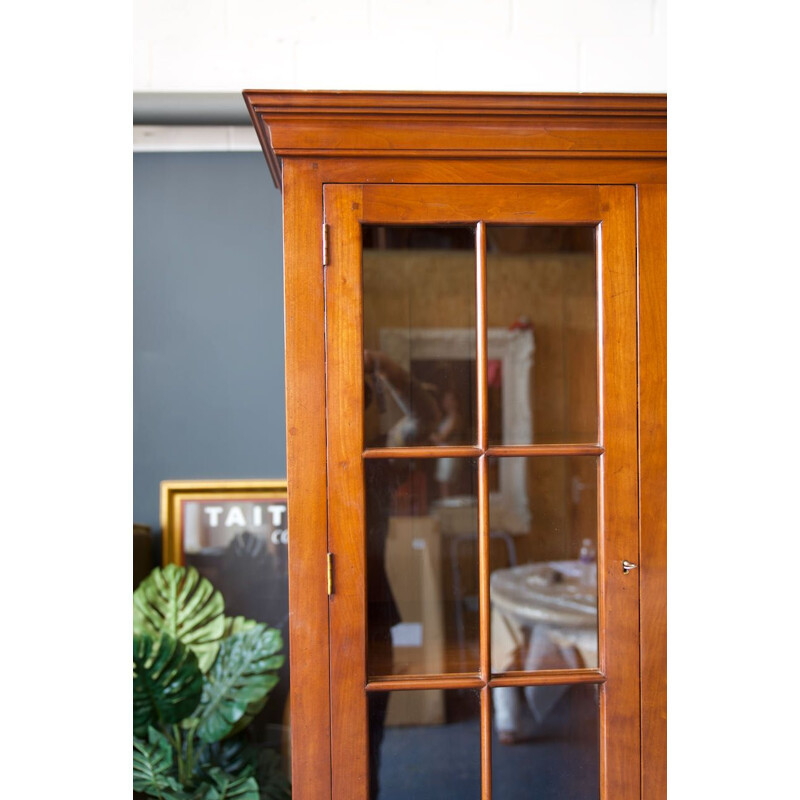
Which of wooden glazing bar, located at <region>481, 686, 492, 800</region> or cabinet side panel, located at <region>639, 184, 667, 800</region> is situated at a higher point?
cabinet side panel, located at <region>639, 184, 667, 800</region>

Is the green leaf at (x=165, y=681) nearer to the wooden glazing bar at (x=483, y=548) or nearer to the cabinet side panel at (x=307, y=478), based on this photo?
the cabinet side panel at (x=307, y=478)

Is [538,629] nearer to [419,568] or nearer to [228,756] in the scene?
[419,568]

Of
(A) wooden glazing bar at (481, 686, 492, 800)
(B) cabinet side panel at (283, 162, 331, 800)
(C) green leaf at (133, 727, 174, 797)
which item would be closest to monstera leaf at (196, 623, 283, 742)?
(C) green leaf at (133, 727, 174, 797)

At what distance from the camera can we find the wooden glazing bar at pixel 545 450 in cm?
92

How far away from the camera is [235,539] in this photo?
4.89ft

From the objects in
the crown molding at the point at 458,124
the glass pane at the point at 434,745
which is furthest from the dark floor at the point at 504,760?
the crown molding at the point at 458,124

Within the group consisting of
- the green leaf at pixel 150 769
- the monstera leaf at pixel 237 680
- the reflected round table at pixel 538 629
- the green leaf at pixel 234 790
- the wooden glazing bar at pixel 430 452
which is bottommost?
the green leaf at pixel 234 790

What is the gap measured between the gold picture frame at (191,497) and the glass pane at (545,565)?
704mm

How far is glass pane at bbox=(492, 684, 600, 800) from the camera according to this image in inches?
36.3

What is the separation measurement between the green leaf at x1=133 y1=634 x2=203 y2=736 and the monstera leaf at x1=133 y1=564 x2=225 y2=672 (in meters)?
0.12

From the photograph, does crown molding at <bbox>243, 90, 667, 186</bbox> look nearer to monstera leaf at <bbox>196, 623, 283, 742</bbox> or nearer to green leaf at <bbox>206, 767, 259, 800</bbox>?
monstera leaf at <bbox>196, 623, 283, 742</bbox>

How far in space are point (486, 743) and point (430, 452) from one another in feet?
1.44

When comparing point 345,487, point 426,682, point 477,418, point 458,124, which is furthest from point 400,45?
point 426,682

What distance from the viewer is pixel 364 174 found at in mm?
887
